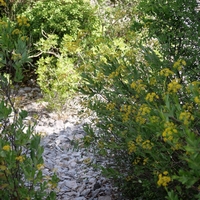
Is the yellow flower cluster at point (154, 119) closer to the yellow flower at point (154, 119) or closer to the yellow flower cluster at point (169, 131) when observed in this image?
the yellow flower at point (154, 119)

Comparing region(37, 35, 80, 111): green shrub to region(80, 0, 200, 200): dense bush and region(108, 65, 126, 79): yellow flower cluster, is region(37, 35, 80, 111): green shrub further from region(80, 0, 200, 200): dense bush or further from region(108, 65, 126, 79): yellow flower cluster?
region(108, 65, 126, 79): yellow flower cluster

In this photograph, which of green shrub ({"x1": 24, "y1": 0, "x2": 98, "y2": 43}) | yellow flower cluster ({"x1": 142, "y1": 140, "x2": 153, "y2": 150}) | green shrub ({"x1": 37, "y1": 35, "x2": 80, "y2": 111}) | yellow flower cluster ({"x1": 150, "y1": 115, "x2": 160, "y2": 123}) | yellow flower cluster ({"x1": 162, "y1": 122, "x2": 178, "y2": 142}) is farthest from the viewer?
green shrub ({"x1": 24, "y1": 0, "x2": 98, "y2": 43})

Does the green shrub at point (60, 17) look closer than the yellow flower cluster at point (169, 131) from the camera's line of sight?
No

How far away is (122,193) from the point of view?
10.5 ft

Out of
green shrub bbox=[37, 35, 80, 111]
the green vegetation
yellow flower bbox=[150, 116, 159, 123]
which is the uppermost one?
green shrub bbox=[37, 35, 80, 111]

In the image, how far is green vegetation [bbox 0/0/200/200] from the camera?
1.85 meters

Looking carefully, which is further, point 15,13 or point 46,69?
point 15,13

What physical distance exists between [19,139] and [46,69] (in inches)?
151

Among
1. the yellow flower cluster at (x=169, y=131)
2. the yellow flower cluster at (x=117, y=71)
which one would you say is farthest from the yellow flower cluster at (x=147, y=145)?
the yellow flower cluster at (x=117, y=71)

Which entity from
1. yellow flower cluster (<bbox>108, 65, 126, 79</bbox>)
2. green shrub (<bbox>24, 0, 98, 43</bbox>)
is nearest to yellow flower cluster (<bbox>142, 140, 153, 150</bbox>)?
yellow flower cluster (<bbox>108, 65, 126, 79</bbox>)

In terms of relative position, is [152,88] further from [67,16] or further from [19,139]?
[67,16]

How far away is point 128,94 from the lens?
108 inches

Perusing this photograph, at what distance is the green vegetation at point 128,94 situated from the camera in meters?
1.85

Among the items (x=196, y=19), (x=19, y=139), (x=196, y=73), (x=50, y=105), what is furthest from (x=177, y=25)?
(x=50, y=105)
